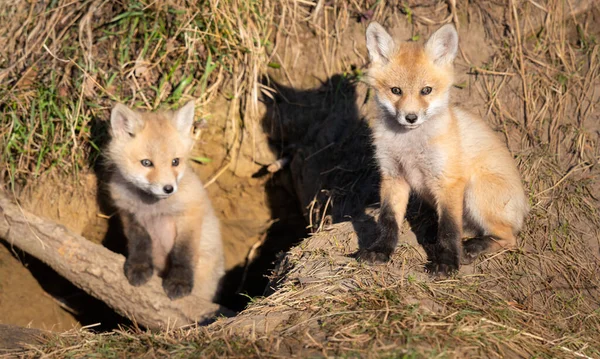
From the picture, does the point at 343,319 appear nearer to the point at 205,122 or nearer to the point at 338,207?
the point at 338,207

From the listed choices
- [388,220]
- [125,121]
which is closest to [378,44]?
[388,220]

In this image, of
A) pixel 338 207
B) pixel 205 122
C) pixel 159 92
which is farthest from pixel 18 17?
pixel 338 207

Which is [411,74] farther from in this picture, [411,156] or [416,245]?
[416,245]

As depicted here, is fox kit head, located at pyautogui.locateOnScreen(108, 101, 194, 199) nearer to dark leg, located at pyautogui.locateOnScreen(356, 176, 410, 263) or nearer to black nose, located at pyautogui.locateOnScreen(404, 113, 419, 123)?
dark leg, located at pyautogui.locateOnScreen(356, 176, 410, 263)

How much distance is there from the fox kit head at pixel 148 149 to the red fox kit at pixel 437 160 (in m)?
1.55

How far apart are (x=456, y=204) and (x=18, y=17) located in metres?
4.19

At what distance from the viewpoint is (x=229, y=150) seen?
5.51m

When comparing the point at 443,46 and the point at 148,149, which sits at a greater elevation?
the point at 443,46

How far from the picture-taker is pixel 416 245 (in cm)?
379

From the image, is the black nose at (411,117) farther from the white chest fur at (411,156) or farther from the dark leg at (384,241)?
the dark leg at (384,241)

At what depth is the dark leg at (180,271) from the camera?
14.1 ft

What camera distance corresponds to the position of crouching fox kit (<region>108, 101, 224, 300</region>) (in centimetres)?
420

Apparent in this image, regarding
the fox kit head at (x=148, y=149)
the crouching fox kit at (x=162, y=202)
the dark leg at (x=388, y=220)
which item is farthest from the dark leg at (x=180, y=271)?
the dark leg at (x=388, y=220)

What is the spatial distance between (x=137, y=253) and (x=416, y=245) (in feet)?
7.04
